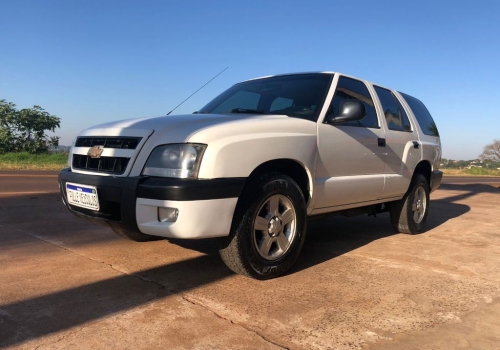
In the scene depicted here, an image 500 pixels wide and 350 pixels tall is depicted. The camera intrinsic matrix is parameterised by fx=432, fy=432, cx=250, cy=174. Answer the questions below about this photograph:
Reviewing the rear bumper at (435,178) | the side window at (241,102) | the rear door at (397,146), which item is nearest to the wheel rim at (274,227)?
the side window at (241,102)

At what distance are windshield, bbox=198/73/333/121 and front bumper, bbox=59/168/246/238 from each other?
1.26m

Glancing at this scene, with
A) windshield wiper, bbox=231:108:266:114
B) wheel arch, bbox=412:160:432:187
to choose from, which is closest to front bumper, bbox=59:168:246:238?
windshield wiper, bbox=231:108:266:114

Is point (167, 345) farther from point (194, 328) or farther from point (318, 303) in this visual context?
point (318, 303)

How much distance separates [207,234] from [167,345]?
86 cm

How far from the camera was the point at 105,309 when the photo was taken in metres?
2.70

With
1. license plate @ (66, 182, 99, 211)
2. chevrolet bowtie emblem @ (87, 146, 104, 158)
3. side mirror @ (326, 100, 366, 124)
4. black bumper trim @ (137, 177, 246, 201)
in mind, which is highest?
side mirror @ (326, 100, 366, 124)

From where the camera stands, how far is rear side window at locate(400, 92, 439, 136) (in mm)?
5911

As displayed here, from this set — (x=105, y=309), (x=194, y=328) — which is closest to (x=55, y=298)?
(x=105, y=309)

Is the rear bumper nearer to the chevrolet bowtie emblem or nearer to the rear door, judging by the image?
the rear door

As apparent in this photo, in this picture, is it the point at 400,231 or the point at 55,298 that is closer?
the point at 55,298

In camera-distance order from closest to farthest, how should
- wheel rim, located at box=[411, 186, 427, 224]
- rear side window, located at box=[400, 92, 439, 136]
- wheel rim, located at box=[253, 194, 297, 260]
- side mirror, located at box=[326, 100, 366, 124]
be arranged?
wheel rim, located at box=[253, 194, 297, 260] → side mirror, located at box=[326, 100, 366, 124] → wheel rim, located at box=[411, 186, 427, 224] → rear side window, located at box=[400, 92, 439, 136]

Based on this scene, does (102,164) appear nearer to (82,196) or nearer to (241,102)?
(82,196)

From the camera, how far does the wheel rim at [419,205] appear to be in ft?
18.5

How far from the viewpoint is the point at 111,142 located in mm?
3365
